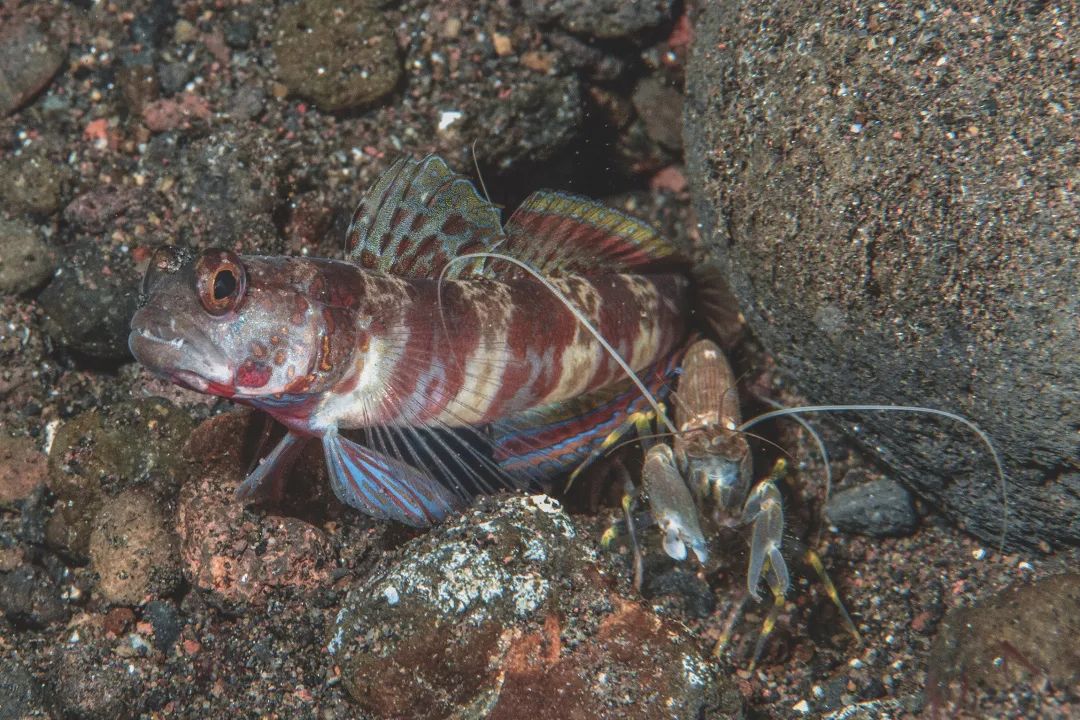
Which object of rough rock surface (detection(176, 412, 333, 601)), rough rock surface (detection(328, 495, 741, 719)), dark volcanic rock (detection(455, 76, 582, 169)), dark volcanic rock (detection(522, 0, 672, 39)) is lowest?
rough rock surface (detection(176, 412, 333, 601))

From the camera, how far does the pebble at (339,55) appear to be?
429cm

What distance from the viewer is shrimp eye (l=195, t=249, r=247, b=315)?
2688 mm

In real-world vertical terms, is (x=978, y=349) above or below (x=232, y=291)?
above

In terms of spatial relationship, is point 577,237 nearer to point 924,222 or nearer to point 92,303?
point 924,222

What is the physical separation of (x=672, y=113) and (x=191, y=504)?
12.4 feet

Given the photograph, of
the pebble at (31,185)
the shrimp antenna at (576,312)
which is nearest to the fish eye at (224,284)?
the shrimp antenna at (576,312)

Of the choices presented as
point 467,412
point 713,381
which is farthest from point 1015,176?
point 467,412

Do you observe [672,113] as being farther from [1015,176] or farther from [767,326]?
[1015,176]

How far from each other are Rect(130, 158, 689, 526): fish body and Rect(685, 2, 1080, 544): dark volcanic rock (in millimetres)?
763

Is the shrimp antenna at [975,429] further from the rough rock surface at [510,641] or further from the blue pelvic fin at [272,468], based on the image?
the blue pelvic fin at [272,468]

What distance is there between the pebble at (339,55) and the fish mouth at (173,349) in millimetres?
2092

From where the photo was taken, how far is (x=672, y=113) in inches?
199

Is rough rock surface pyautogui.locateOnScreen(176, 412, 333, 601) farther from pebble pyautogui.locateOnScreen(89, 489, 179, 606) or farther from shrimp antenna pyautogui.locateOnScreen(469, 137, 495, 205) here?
shrimp antenna pyautogui.locateOnScreen(469, 137, 495, 205)

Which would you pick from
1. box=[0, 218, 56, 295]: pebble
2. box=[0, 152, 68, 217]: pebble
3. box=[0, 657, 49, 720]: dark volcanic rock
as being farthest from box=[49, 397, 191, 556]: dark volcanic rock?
box=[0, 152, 68, 217]: pebble
